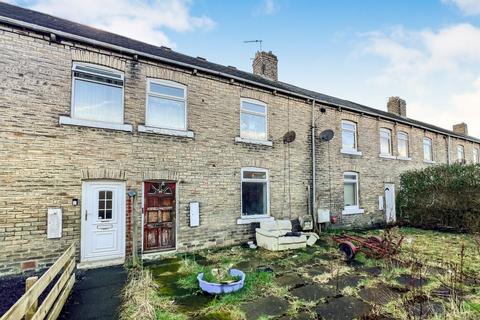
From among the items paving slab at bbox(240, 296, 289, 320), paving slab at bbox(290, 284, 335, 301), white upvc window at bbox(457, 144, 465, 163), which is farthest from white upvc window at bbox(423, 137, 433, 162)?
paving slab at bbox(240, 296, 289, 320)

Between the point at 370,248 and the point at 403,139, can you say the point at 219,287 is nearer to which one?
the point at 370,248

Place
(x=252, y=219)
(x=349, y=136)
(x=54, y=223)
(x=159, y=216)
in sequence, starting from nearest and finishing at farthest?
1. (x=54, y=223)
2. (x=159, y=216)
3. (x=252, y=219)
4. (x=349, y=136)

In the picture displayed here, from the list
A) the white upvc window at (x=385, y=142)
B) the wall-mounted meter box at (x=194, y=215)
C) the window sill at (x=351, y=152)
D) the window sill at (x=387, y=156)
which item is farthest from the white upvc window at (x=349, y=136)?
the wall-mounted meter box at (x=194, y=215)

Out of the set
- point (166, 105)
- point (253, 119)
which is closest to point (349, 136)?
point (253, 119)

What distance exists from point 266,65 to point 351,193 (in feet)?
27.3

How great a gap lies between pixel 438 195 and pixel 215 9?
1364 centimetres

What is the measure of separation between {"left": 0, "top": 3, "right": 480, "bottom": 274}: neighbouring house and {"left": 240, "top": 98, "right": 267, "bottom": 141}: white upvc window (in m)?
0.04

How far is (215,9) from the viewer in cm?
958

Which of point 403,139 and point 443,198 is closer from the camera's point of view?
point 443,198

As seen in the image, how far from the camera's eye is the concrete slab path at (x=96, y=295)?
4.46 meters

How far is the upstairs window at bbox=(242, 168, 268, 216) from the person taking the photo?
1012 cm

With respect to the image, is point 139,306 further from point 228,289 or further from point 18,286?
point 18,286

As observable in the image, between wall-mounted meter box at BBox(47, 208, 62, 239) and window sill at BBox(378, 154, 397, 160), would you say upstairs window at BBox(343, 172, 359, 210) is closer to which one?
window sill at BBox(378, 154, 397, 160)

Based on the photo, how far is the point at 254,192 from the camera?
34.1 feet
